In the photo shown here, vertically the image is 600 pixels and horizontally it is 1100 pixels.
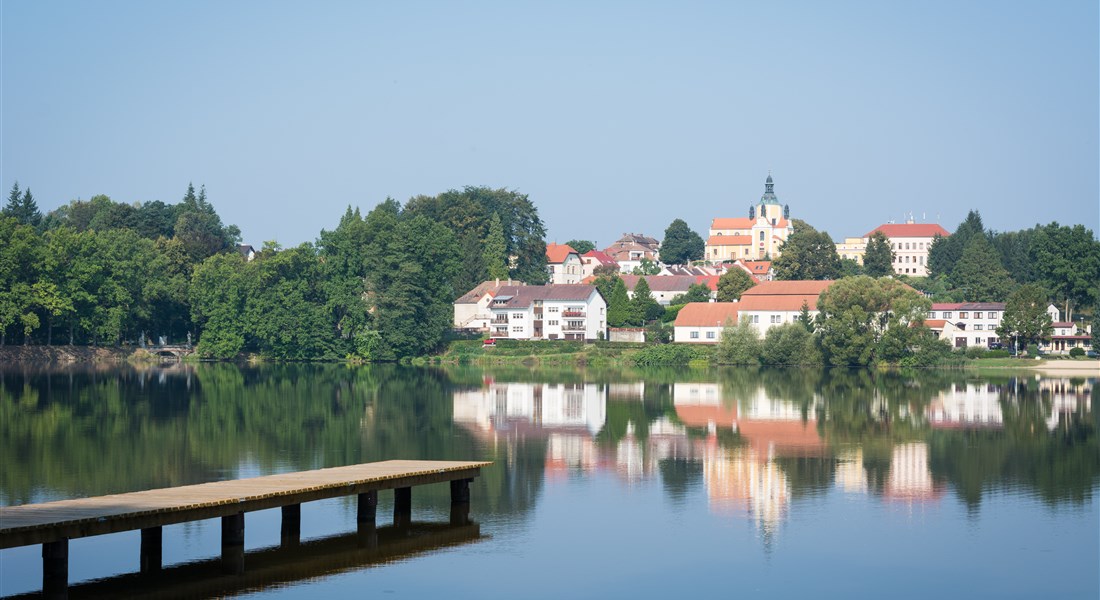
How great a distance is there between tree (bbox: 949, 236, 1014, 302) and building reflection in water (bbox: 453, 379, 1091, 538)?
1996 inches

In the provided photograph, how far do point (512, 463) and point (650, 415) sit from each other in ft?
48.8

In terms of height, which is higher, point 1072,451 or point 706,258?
point 706,258

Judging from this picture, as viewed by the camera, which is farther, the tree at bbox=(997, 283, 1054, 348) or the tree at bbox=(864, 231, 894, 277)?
the tree at bbox=(864, 231, 894, 277)

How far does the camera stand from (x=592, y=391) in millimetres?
62969

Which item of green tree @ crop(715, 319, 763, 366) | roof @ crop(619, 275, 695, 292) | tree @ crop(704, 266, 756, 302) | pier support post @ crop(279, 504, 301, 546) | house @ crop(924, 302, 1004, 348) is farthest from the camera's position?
roof @ crop(619, 275, 695, 292)

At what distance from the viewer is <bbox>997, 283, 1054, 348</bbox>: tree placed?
91125mm

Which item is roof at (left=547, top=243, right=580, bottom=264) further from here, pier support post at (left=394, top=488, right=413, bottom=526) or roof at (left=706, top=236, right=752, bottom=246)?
pier support post at (left=394, top=488, right=413, bottom=526)

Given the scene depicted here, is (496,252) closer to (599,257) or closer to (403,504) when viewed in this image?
(599,257)

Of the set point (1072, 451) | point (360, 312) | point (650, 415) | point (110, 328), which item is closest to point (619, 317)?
point (360, 312)

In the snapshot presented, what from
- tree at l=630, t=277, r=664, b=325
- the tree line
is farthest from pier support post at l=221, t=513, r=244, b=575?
tree at l=630, t=277, r=664, b=325

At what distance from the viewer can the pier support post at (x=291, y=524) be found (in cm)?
2450

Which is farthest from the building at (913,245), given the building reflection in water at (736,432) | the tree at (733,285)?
the building reflection in water at (736,432)

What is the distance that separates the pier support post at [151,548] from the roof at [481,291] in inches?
3494

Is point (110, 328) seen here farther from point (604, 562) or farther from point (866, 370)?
point (604, 562)
